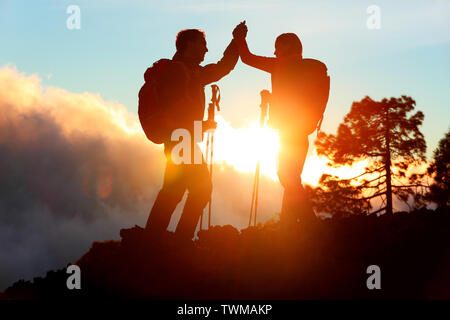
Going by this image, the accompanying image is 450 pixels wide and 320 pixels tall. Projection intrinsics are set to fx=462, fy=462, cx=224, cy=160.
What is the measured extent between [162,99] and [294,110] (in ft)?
6.80

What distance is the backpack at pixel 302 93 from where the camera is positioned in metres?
7.31

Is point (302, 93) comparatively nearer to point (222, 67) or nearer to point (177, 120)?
point (222, 67)

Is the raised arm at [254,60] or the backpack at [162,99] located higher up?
the raised arm at [254,60]

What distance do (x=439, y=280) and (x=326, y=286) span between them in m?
1.62

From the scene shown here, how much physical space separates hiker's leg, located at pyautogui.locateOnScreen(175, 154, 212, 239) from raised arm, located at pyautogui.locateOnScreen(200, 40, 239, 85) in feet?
4.72

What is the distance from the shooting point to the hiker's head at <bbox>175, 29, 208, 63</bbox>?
281 inches

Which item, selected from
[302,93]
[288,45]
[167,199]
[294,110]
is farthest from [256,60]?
[167,199]

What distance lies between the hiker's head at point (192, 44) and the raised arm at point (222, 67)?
247 millimetres

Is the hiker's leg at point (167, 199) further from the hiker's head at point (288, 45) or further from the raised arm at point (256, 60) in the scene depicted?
the hiker's head at point (288, 45)

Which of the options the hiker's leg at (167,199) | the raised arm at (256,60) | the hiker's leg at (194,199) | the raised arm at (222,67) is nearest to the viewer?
the hiker's leg at (167,199)

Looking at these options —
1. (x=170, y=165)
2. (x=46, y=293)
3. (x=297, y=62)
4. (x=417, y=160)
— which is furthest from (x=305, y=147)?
(x=417, y=160)

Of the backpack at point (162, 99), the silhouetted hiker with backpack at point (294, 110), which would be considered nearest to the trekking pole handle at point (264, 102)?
the silhouetted hiker with backpack at point (294, 110)

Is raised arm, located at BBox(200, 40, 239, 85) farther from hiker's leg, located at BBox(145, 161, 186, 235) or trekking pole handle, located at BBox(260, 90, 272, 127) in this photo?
hiker's leg, located at BBox(145, 161, 186, 235)

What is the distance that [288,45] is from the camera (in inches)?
291
